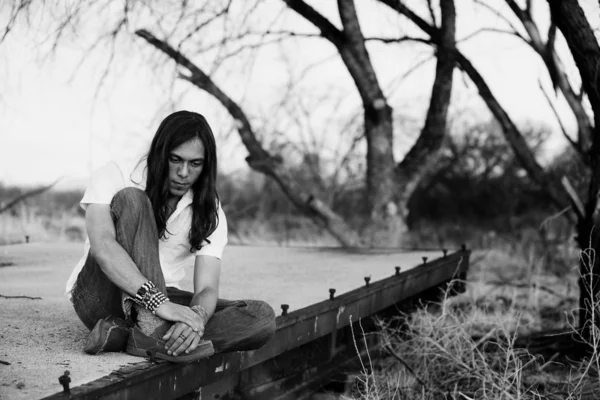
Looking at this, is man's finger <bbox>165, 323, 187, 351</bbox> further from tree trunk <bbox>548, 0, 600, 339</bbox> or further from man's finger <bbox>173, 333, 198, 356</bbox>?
tree trunk <bbox>548, 0, 600, 339</bbox>

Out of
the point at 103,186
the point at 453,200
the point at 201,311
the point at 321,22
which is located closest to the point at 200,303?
the point at 201,311

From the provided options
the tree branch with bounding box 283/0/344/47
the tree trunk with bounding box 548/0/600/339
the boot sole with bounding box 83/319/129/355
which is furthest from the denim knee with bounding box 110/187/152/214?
the tree branch with bounding box 283/0/344/47

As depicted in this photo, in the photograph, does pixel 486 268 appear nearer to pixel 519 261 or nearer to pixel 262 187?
pixel 519 261

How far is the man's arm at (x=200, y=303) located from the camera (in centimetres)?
279

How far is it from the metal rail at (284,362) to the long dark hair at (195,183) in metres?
0.54

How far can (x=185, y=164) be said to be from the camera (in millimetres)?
3125

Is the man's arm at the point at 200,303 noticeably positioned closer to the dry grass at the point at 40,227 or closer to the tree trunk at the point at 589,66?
the tree trunk at the point at 589,66

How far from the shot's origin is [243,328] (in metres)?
3.13

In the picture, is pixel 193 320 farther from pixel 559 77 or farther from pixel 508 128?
pixel 508 128

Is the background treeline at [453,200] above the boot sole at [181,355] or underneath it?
above

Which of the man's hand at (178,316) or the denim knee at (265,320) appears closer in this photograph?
the man's hand at (178,316)

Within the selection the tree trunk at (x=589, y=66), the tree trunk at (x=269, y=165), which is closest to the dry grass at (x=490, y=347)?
the tree trunk at (x=589, y=66)

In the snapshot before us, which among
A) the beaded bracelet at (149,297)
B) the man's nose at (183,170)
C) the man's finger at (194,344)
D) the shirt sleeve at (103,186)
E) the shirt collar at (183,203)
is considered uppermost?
the man's nose at (183,170)

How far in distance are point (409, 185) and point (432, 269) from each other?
3.32m
